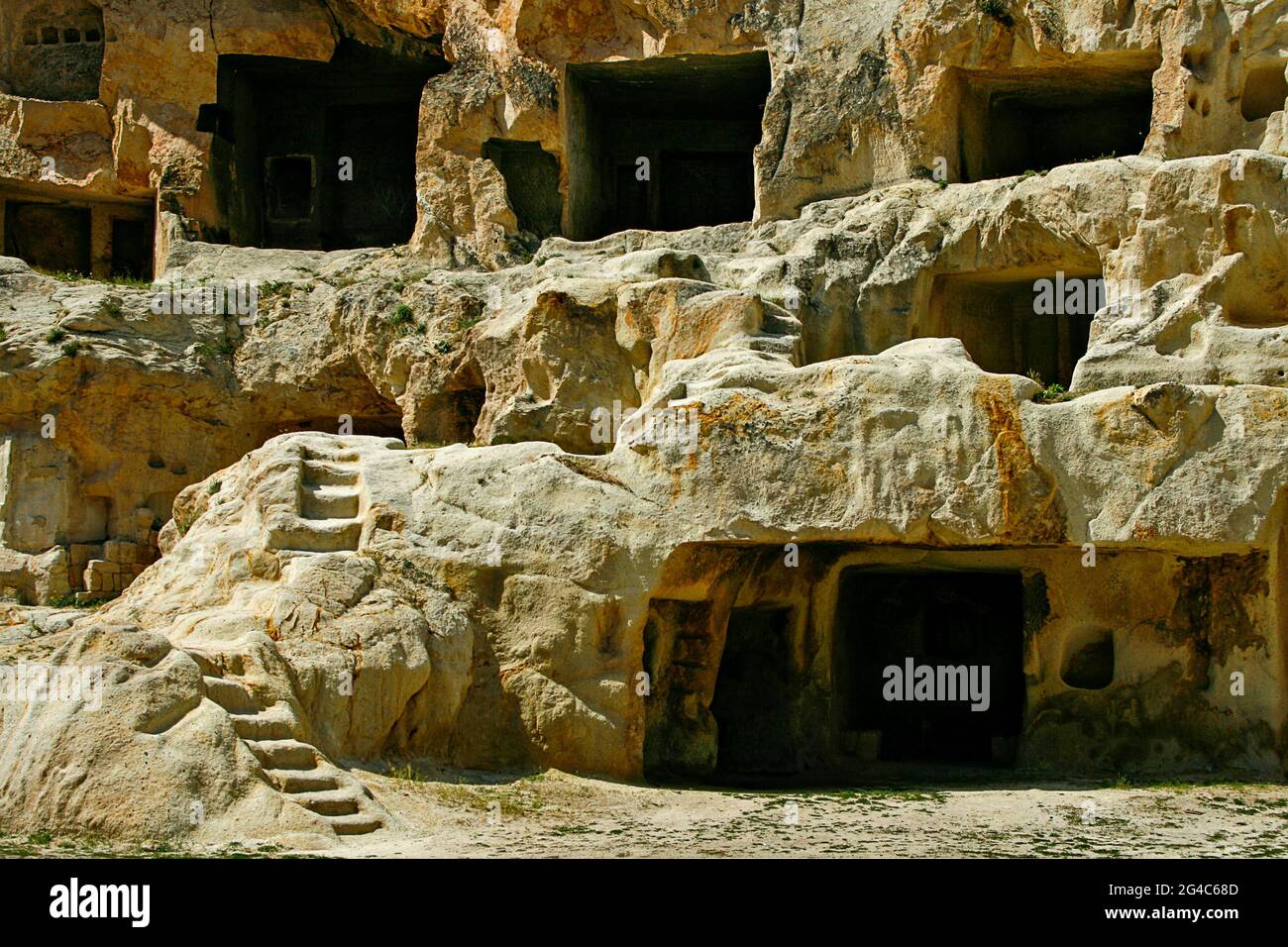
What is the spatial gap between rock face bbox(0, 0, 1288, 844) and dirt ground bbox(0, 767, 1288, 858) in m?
0.43

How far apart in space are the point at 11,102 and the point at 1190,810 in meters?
Answer: 19.4

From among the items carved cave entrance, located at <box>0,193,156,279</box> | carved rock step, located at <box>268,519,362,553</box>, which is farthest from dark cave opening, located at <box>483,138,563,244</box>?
carved rock step, located at <box>268,519,362,553</box>

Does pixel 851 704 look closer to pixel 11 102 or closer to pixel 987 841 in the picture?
pixel 987 841

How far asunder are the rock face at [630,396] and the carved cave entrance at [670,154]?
7 centimetres

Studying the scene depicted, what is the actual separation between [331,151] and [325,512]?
13654mm

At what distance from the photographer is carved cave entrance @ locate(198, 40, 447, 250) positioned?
2886 cm

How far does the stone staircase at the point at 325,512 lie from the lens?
53.7 feet

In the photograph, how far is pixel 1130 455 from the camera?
16453 millimetres

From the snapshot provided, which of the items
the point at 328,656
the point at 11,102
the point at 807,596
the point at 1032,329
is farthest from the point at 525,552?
the point at 11,102

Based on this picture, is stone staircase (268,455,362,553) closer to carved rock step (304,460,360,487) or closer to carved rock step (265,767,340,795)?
carved rock step (304,460,360,487)

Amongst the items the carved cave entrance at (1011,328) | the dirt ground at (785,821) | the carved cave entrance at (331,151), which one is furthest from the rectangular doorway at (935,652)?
the carved cave entrance at (331,151)

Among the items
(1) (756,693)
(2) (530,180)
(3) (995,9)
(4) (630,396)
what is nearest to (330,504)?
(4) (630,396)

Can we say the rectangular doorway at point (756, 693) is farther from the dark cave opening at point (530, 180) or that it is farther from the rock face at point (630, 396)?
the dark cave opening at point (530, 180)

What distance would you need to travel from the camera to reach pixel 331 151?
29406 millimetres
